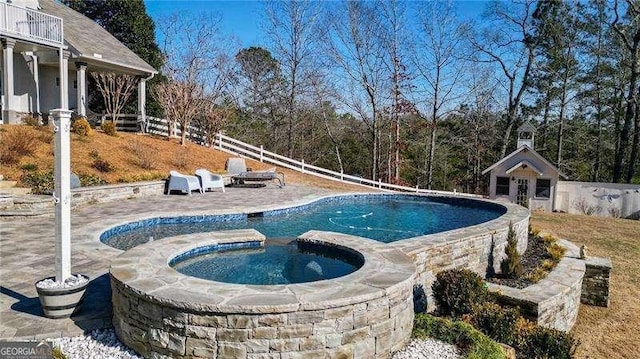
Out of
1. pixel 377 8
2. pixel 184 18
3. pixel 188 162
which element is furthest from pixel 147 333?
pixel 184 18

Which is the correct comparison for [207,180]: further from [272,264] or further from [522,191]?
[522,191]

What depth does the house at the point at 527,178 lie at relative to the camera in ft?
53.4

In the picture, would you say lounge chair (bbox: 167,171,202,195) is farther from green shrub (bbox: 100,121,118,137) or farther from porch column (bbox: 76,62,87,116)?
porch column (bbox: 76,62,87,116)

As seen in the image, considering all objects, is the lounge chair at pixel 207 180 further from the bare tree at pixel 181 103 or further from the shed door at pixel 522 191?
the shed door at pixel 522 191

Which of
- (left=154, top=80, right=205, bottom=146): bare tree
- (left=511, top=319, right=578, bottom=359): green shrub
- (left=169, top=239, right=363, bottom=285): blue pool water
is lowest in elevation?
(left=511, top=319, right=578, bottom=359): green shrub

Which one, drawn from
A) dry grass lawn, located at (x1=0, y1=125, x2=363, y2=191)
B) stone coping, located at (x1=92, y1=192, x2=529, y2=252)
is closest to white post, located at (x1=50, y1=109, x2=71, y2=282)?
stone coping, located at (x1=92, y1=192, x2=529, y2=252)

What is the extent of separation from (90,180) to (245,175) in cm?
483

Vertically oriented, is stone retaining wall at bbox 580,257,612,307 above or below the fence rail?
below

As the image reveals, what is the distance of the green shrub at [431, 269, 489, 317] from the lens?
5383mm

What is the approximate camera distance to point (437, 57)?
23.6m

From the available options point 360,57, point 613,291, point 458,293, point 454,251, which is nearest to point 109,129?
point 360,57

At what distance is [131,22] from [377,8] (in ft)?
47.0

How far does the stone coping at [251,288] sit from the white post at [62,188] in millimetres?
439

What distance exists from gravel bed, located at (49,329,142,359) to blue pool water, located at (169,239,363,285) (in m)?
1.27
